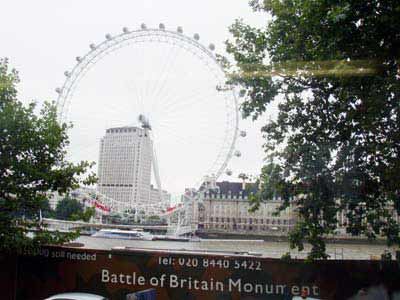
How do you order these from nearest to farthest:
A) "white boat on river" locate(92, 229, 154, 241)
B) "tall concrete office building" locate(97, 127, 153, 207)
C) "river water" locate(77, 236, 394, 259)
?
"river water" locate(77, 236, 394, 259) < "tall concrete office building" locate(97, 127, 153, 207) < "white boat on river" locate(92, 229, 154, 241)

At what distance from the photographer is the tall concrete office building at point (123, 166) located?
63412 mm

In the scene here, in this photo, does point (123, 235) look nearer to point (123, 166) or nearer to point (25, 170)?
point (123, 166)

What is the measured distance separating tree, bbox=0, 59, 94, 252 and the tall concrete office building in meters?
45.4

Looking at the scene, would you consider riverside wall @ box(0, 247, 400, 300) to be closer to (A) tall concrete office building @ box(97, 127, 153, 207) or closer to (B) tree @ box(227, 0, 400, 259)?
(B) tree @ box(227, 0, 400, 259)

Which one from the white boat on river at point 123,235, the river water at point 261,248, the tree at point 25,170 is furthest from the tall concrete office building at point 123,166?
the tree at point 25,170

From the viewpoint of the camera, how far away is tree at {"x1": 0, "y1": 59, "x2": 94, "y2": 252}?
11.3 meters

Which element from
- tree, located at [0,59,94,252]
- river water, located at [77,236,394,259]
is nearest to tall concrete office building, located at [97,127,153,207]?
river water, located at [77,236,394,259]

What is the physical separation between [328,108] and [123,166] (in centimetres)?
6452

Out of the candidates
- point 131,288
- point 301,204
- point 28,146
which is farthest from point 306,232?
point 28,146

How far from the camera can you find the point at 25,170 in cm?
1141

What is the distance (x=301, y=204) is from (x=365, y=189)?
57.8 inches

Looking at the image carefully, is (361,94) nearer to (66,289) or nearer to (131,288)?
(131,288)

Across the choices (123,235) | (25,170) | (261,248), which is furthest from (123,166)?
(25,170)

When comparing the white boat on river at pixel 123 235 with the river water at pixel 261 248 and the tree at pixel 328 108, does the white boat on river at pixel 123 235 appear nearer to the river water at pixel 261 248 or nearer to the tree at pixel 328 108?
the river water at pixel 261 248
